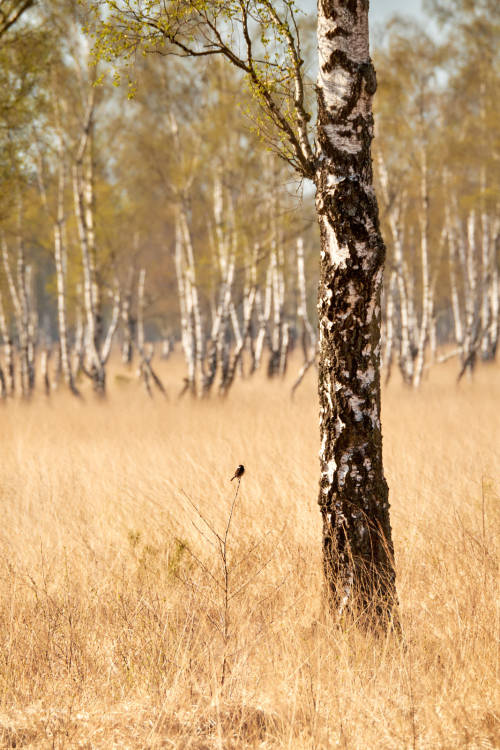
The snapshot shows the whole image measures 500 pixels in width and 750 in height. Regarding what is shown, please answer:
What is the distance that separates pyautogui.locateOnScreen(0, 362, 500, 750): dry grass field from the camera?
2246mm

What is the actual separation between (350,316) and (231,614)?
5.96 ft

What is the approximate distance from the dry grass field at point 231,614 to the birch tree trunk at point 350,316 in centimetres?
38

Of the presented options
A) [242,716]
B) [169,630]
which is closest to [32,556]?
[169,630]

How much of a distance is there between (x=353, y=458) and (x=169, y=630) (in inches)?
52.9

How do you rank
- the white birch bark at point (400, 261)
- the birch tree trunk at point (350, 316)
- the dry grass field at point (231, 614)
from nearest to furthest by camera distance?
the dry grass field at point (231, 614) → the birch tree trunk at point (350, 316) → the white birch bark at point (400, 261)

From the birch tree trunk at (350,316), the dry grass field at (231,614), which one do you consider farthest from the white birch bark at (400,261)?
the birch tree trunk at (350,316)

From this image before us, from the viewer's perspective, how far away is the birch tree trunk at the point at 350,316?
2.83 meters

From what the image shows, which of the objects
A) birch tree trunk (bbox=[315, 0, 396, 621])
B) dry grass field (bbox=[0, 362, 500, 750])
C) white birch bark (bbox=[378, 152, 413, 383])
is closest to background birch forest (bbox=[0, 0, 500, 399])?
white birch bark (bbox=[378, 152, 413, 383])

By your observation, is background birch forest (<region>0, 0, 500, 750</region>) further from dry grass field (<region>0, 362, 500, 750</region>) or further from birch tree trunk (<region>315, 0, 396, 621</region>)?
birch tree trunk (<region>315, 0, 396, 621</region>)

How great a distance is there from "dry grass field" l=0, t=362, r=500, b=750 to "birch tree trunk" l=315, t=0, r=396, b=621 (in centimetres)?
38

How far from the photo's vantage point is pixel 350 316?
2.85 meters

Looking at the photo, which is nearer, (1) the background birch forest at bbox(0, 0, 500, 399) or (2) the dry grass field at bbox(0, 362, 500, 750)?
(2) the dry grass field at bbox(0, 362, 500, 750)

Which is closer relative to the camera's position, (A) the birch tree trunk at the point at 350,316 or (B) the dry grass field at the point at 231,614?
(B) the dry grass field at the point at 231,614

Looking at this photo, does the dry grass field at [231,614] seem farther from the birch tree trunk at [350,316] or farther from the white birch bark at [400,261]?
the white birch bark at [400,261]
